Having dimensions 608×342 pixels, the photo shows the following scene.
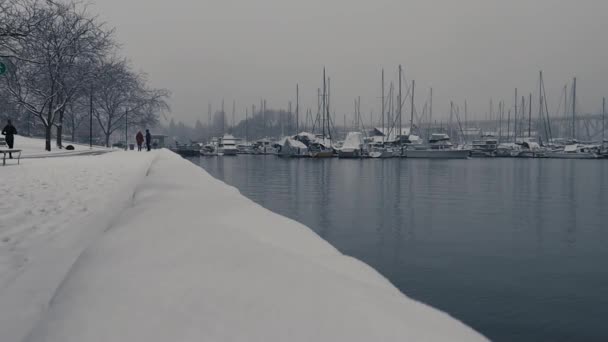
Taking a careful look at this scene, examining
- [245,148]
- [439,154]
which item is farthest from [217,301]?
[245,148]

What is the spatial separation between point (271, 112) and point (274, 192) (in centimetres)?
17289

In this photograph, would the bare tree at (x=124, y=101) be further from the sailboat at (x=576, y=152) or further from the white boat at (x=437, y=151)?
the sailboat at (x=576, y=152)

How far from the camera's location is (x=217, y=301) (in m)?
2.22

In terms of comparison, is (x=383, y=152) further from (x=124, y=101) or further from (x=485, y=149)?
(x=124, y=101)

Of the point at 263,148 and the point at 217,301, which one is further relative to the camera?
the point at 263,148

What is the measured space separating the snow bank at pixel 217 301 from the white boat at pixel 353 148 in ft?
203

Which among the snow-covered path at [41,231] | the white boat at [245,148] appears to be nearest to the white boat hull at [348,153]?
the white boat at [245,148]

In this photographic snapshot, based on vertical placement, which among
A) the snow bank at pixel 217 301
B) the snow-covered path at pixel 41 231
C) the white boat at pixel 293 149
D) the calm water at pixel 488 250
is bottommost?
the calm water at pixel 488 250

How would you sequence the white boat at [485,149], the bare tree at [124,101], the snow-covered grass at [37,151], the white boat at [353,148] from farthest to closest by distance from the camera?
the white boat at [485,149]
the white boat at [353,148]
the bare tree at [124,101]
the snow-covered grass at [37,151]

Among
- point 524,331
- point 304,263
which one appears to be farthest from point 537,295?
point 304,263

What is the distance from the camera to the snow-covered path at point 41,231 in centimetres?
368

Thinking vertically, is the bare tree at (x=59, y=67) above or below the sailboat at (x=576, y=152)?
above

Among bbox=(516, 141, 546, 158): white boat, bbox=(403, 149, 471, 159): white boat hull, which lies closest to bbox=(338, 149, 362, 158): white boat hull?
bbox=(403, 149, 471, 159): white boat hull

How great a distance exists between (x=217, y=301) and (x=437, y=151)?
6680 centimetres
